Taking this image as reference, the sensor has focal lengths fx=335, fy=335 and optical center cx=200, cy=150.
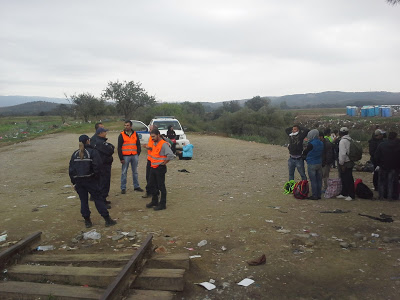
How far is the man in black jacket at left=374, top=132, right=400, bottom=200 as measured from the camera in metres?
→ 7.23

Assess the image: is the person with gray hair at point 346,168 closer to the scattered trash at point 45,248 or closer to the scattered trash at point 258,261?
the scattered trash at point 258,261

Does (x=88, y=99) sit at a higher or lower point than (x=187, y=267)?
higher

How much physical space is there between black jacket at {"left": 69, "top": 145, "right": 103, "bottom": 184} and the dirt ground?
99 centimetres

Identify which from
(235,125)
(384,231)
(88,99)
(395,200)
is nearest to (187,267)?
(384,231)

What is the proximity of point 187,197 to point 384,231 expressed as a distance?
4227 mm

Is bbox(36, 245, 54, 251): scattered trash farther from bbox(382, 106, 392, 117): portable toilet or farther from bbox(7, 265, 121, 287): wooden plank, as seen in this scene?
bbox(382, 106, 392, 117): portable toilet

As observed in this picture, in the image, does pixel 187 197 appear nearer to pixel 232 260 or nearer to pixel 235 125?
pixel 232 260

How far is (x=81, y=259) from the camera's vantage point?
14.5 ft

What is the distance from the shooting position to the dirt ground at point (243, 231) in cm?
390

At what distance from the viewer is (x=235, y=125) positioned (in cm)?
3569

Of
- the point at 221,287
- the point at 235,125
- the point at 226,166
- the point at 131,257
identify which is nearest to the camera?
the point at 221,287

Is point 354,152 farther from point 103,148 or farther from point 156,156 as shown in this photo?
point 103,148

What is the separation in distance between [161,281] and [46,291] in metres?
1.24

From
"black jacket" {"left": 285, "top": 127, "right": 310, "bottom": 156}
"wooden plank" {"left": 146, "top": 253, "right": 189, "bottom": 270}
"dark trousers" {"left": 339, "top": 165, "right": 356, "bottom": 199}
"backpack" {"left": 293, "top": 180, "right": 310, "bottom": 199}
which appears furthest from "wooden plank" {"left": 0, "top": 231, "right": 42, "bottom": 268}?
"dark trousers" {"left": 339, "top": 165, "right": 356, "bottom": 199}
